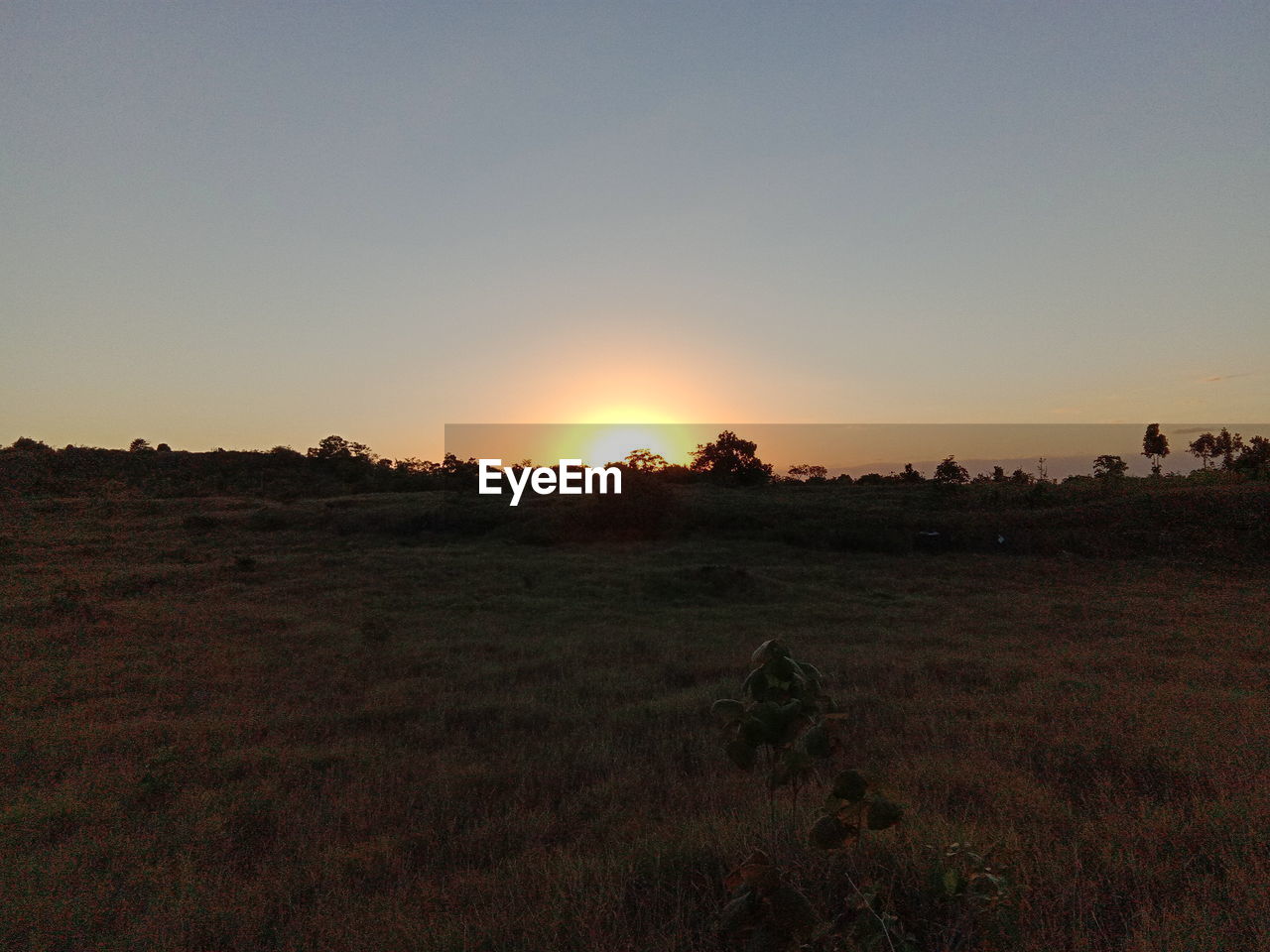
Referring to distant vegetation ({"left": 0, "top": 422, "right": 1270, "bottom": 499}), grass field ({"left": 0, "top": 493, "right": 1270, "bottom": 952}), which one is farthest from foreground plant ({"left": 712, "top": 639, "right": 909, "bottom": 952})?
distant vegetation ({"left": 0, "top": 422, "right": 1270, "bottom": 499})

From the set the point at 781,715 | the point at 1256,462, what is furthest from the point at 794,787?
the point at 1256,462

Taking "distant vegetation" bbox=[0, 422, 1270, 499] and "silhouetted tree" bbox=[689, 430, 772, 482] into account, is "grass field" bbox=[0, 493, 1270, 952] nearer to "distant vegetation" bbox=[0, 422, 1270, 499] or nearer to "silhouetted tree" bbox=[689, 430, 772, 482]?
"distant vegetation" bbox=[0, 422, 1270, 499]

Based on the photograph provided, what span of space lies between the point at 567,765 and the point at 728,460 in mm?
55559

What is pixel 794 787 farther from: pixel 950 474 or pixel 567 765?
pixel 950 474

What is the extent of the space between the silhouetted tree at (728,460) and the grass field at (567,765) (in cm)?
4072

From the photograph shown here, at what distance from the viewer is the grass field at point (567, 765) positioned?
13.4 feet

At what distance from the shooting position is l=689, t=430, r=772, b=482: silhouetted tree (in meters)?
59.1

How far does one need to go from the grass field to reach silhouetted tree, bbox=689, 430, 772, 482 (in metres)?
40.7

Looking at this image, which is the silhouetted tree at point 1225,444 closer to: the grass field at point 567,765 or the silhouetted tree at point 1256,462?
the silhouetted tree at point 1256,462

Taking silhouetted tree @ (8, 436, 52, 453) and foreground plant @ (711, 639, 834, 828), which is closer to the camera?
foreground plant @ (711, 639, 834, 828)

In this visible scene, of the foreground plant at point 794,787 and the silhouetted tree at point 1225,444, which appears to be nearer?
the foreground plant at point 794,787

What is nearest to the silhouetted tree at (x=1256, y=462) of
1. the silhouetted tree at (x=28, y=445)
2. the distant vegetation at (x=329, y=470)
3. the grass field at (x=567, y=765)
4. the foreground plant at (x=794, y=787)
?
the distant vegetation at (x=329, y=470)

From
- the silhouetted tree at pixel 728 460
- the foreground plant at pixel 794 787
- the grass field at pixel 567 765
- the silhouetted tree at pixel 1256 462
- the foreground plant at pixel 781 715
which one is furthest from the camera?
the silhouetted tree at pixel 728 460

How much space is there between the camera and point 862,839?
442cm
